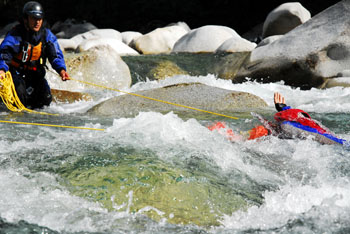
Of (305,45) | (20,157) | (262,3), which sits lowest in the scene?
(262,3)

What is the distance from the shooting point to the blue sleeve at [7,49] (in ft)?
18.1

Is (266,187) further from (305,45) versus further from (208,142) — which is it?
(305,45)

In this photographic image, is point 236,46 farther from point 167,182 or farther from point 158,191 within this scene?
point 158,191

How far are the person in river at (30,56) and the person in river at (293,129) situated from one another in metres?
2.94

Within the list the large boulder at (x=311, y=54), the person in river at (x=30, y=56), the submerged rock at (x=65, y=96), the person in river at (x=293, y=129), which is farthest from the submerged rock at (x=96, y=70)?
the person in river at (x=293, y=129)

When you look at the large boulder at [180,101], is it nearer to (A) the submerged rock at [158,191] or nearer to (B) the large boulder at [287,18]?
(A) the submerged rock at [158,191]

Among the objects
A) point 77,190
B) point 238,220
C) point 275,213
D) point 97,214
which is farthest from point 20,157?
point 275,213

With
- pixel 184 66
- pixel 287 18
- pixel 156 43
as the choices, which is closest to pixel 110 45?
pixel 156 43

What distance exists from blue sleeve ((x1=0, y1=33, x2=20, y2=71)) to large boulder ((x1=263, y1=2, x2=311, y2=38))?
10.6 meters

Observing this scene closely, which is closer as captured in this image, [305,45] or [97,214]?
[97,214]

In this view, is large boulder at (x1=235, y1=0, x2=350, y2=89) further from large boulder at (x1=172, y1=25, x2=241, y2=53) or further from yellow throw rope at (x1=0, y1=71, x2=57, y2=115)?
yellow throw rope at (x1=0, y1=71, x2=57, y2=115)

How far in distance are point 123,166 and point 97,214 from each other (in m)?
0.63

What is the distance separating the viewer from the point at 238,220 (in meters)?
2.57

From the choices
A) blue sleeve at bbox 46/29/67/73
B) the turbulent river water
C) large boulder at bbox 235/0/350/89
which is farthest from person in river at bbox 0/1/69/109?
large boulder at bbox 235/0/350/89
